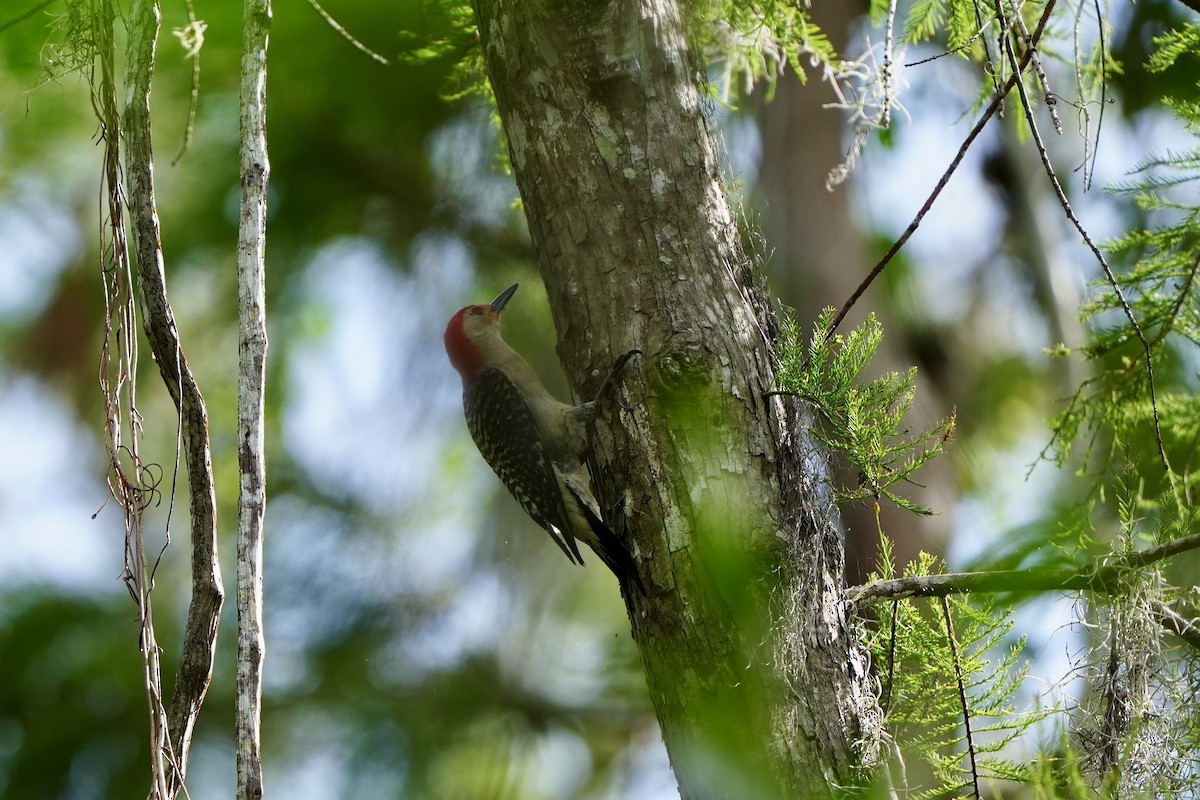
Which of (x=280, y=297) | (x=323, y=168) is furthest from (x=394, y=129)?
(x=280, y=297)

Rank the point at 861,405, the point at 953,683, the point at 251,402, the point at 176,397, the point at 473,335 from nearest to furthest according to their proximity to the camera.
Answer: the point at 251,402
the point at 176,397
the point at 861,405
the point at 953,683
the point at 473,335

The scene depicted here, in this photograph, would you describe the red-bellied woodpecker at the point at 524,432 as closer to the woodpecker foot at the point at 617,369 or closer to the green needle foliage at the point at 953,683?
the woodpecker foot at the point at 617,369

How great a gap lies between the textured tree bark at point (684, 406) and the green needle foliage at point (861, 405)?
136 mm

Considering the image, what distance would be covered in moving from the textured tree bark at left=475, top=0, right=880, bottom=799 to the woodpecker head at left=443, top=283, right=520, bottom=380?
1787 millimetres

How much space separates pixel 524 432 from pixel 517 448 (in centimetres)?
Answer: 9

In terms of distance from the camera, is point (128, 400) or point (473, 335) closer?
point (128, 400)

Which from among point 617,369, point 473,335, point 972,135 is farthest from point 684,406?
point 473,335

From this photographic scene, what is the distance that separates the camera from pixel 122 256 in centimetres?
223

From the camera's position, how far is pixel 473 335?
179 inches

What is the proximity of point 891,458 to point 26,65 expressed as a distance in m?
2.60

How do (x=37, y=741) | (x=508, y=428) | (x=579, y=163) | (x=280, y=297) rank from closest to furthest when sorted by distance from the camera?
1. (x=579, y=163)
2. (x=508, y=428)
3. (x=37, y=741)
4. (x=280, y=297)

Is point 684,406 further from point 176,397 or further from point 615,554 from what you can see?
point 176,397

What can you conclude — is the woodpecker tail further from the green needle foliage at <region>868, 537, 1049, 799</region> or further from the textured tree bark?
the green needle foliage at <region>868, 537, 1049, 799</region>

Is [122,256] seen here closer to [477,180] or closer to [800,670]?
[800,670]
